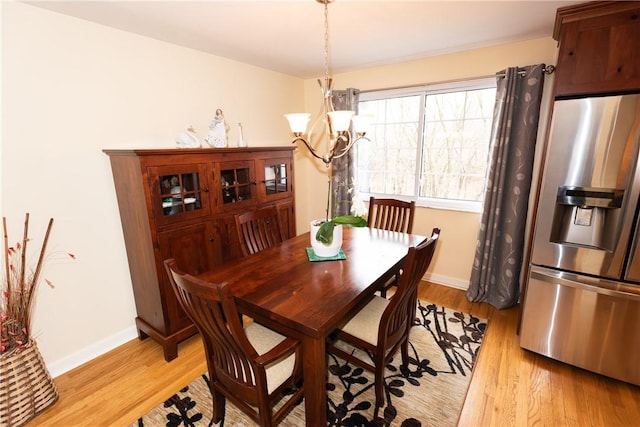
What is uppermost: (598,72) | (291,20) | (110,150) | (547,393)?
(291,20)

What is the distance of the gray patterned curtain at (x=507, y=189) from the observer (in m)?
2.39

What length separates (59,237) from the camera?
193 cm

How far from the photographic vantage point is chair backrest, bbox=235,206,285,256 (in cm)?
209

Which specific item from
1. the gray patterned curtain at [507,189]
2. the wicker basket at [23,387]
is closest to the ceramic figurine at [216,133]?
the wicker basket at [23,387]

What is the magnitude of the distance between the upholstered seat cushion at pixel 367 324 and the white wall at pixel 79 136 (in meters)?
1.78

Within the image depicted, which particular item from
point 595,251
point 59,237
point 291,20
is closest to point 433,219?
point 595,251

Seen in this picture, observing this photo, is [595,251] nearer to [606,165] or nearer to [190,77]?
[606,165]

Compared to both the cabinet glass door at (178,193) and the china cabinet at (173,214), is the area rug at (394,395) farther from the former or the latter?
the cabinet glass door at (178,193)

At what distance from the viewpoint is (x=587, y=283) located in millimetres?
→ 1829

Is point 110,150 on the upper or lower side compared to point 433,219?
upper

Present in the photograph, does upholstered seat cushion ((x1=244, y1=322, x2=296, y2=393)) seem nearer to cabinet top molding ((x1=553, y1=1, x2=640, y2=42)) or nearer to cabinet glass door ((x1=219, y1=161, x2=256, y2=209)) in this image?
cabinet glass door ((x1=219, y1=161, x2=256, y2=209))

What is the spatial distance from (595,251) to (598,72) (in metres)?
1.04

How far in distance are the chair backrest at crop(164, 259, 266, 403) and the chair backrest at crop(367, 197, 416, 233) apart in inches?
67.2

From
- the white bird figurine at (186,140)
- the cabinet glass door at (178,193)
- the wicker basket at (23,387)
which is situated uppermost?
the white bird figurine at (186,140)
